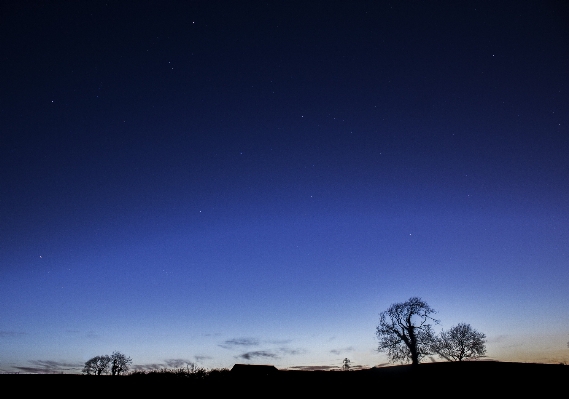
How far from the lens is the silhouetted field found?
11.8 metres

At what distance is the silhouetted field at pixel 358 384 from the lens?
11.8 metres

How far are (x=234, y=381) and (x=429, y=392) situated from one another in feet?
29.6

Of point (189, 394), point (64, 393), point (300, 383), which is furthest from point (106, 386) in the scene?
point (300, 383)

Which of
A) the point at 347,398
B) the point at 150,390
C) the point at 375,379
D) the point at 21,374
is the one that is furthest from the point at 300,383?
the point at 21,374

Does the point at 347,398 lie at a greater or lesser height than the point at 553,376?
lesser

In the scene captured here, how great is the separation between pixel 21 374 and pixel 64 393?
3.29 metres

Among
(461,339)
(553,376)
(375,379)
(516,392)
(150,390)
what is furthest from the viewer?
(461,339)

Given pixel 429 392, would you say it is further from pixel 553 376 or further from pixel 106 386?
pixel 106 386

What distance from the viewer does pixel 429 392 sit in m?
12.2

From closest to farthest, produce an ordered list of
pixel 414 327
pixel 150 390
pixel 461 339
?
pixel 150 390
pixel 414 327
pixel 461 339

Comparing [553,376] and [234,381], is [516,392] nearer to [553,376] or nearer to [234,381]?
[553,376]

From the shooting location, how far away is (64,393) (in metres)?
12.2

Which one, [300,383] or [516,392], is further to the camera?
[300,383]

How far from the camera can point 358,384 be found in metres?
13.9
